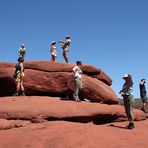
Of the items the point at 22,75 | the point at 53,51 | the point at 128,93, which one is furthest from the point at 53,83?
the point at 128,93

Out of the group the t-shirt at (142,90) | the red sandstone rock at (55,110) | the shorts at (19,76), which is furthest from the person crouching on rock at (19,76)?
the t-shirt at (142,90)

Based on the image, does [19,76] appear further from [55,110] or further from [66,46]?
[66,46]

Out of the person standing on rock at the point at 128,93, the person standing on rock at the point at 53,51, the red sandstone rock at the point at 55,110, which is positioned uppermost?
the person standing on rock at the point at 53,51

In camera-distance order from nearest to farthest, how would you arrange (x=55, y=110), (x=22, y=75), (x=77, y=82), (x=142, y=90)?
(x=55, y=110)
(x=77, y=82)
(x=22, y=75)
(x=142, y=90)

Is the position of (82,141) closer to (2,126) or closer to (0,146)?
(0,146)

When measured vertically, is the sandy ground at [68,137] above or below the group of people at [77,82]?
below

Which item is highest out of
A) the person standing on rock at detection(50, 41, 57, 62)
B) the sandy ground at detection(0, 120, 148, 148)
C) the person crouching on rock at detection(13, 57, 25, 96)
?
the person standing on rock at detection(50, 41, 57, 62)

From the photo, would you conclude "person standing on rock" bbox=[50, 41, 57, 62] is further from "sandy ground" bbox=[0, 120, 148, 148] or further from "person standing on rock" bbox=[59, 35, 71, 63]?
"sandy ground" bbox=[0, 120, 148, 148]

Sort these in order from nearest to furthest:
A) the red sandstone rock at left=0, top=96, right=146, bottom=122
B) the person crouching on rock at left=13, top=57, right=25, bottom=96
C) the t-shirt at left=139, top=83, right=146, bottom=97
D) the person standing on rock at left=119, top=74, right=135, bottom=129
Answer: the person standing on rock at left=119, top=74, right=135, bottom=129
the red sandstone rock at left=0, top=96, right=146, bottom=122
the person crouching on rock at left=13, top=57, right=25, bottom=96
the t-shirt at left=139, top=83, right=146, bottom=97

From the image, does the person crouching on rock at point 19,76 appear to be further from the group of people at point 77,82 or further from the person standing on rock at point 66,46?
the person standing on rock at point 66,46

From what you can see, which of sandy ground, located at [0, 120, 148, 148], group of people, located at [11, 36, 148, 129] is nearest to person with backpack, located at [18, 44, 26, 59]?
group of people, located at [11, 36, 148, 129]

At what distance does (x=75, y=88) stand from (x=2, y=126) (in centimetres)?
514

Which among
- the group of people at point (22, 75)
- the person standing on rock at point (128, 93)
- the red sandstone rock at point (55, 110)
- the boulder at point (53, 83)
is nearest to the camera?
the person standing on rock at point (128, 93)

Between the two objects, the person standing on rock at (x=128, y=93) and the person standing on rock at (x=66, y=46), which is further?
the person standing on rock at (x=66, y=46)
